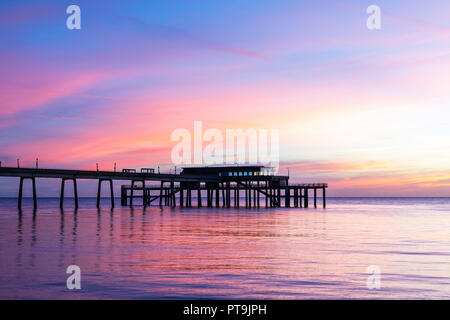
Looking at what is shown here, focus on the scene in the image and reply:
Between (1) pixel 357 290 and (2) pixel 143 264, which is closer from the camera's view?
(1) pixel 357 290

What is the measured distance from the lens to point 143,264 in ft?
81.4

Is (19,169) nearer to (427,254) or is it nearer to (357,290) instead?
(427,254)

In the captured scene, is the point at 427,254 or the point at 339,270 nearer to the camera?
the point at 339,270

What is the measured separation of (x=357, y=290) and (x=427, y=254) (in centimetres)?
1330
